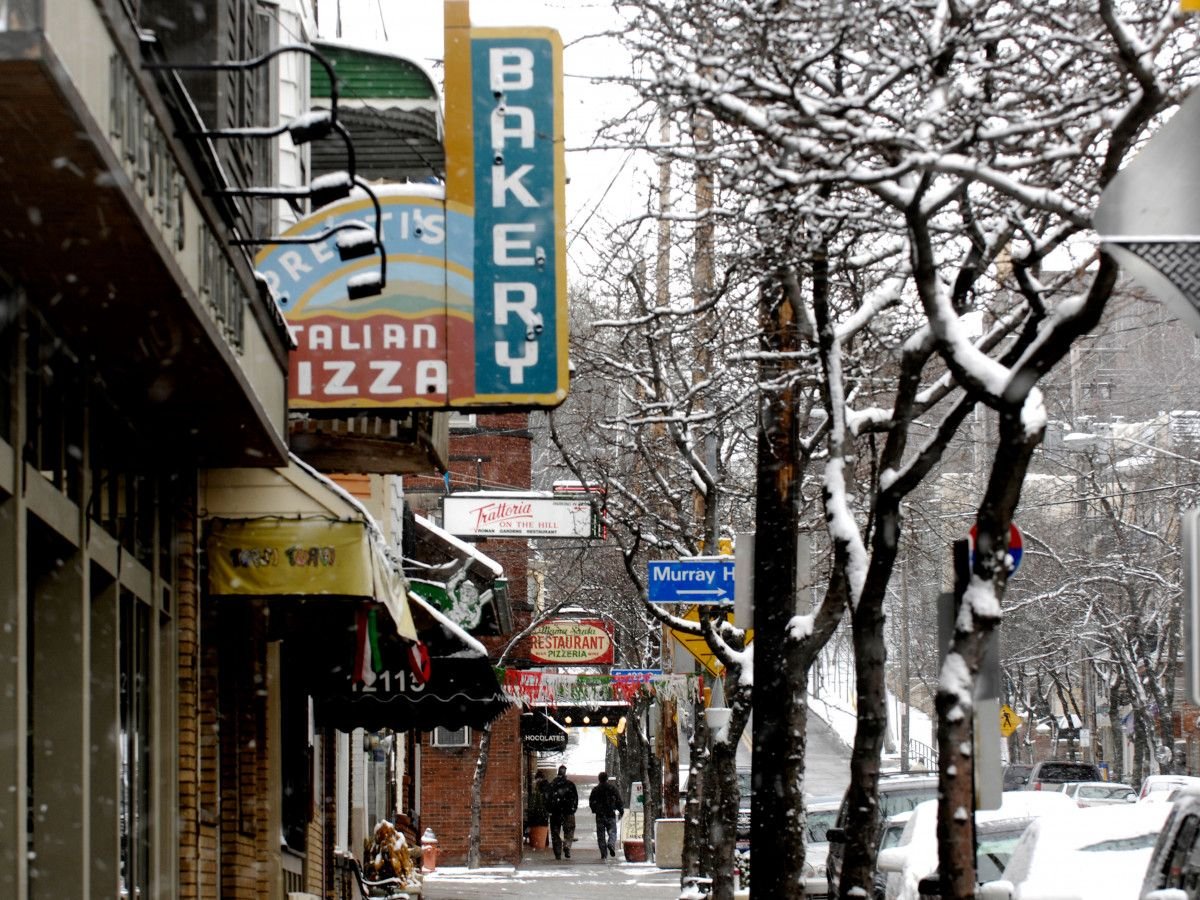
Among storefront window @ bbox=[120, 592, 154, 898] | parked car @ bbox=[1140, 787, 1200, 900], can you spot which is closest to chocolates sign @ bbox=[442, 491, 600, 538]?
storefront window @ bbox=[120, 592, 154, 898]

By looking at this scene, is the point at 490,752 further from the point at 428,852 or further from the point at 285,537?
the point at 285,537

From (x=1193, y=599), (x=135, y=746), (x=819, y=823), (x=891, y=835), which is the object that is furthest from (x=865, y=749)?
(x=819, y=823)

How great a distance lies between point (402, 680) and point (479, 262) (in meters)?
7.09

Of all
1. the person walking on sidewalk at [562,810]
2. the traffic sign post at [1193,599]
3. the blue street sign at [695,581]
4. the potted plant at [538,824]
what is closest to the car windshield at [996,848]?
the blue street sign at [695,581]

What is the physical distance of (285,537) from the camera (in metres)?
10.6

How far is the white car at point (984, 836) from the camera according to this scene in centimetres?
1413

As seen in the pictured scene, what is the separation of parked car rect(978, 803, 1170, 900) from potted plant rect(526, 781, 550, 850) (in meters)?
32.2

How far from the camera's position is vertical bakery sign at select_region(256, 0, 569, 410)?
395 inches

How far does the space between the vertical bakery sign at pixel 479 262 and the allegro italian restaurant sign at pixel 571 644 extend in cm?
2561

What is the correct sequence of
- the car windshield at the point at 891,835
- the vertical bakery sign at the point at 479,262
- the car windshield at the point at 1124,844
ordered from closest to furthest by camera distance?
the vertical bakery sign at the point at 479,262
the car windshield at the point at 1124,844
the car windshield at the point at 891,835

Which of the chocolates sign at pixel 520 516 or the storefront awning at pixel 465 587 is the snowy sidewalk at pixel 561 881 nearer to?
the chocolates sign at pixel 520 516

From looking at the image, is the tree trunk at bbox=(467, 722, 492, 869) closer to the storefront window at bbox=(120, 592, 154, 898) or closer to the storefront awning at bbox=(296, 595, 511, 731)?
the storefront awning at bbox=(296, 595, 511, 731)

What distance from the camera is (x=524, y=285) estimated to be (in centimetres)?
1009

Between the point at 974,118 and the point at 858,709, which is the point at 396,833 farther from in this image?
the point at 974,118
